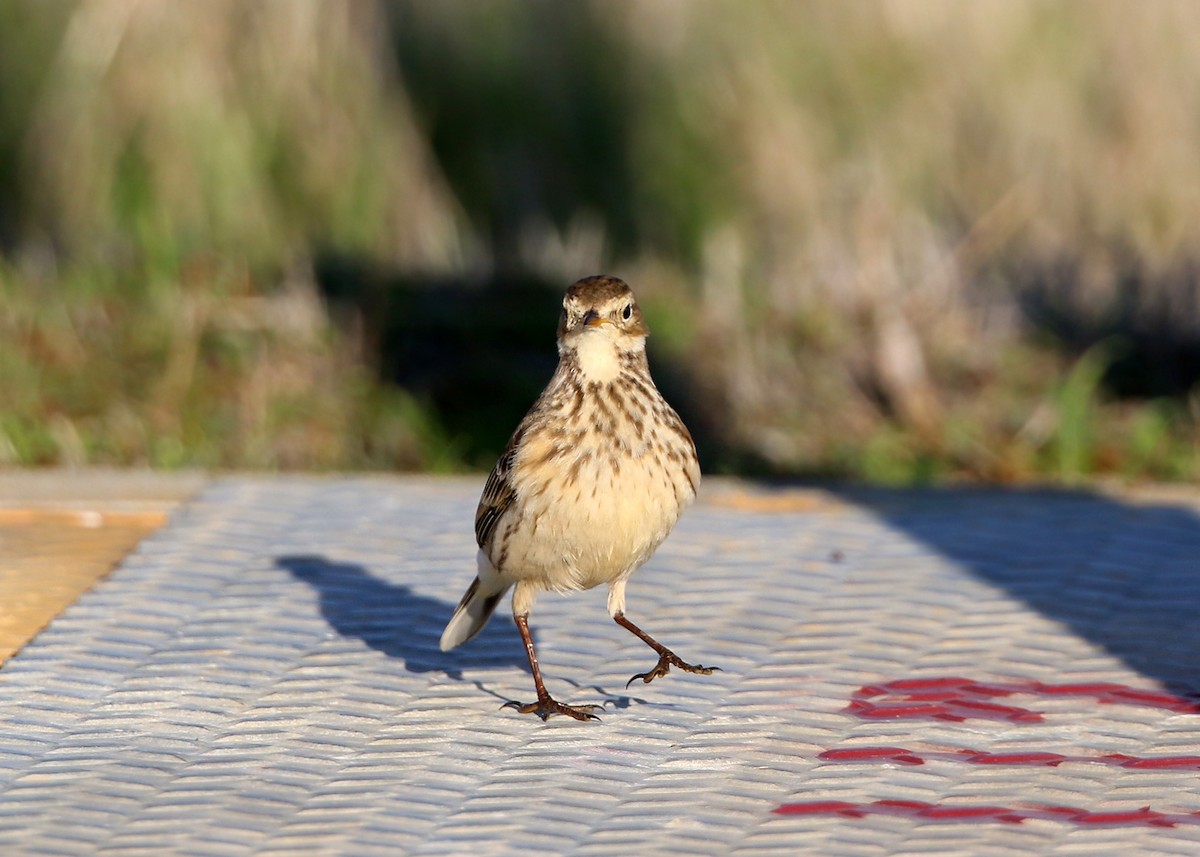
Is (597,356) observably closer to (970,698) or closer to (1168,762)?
(970,698)

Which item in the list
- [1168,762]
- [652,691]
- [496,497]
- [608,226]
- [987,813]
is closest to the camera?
[987,813]

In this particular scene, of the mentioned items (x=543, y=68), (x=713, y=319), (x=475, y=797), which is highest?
(x=543, y=68)

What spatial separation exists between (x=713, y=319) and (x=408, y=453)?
1.51 meters

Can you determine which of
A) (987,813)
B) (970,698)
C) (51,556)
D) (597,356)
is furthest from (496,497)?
(987,813)

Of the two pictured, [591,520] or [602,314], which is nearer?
[591,520]

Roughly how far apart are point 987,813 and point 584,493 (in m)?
1.12

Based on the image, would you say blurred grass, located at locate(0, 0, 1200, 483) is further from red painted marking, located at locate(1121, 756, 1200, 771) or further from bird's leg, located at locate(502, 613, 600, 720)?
red painted marking, located at locate(1121, 756, 1200, 771)

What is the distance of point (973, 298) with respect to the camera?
7402 mm

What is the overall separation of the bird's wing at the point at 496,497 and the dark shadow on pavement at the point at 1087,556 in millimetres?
1143

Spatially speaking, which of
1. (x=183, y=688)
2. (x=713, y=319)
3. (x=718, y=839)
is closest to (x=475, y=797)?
(x=718, y=839)

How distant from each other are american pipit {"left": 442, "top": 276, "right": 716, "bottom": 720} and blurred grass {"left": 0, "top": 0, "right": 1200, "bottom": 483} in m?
2.40

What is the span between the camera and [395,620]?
3.95m

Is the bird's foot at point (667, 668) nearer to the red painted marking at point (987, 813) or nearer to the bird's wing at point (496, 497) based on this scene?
the bird's wing at point (496, 497)

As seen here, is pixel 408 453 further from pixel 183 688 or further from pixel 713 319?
pixel 183 688
